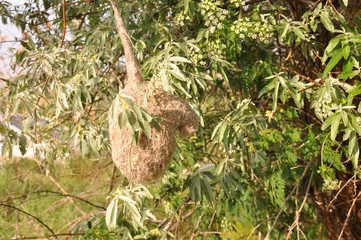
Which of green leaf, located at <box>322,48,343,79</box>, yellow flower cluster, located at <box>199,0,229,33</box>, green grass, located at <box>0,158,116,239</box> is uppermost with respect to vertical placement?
yellow flower cluster, located at <box>199,0,229,33</box>

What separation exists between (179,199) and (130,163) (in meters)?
1.18

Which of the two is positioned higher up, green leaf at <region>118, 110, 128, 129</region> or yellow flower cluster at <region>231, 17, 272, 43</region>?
yellow flower cluster at <region>231, 17, 272, 43</region>

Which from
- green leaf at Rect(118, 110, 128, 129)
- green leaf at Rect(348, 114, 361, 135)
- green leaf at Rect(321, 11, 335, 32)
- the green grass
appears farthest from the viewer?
the green grass

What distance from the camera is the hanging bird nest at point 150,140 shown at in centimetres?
114

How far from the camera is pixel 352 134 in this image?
1.38m

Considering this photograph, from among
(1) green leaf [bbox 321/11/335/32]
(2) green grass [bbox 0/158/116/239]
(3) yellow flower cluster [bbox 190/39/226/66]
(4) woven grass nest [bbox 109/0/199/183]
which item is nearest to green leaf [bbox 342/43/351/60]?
(1) green leaf [bbox 321/11/335/32]

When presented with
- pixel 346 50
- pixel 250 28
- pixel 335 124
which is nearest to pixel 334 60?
pixel 346 50

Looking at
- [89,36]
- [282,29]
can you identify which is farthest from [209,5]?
[89,36]

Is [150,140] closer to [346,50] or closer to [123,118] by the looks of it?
[123,118]

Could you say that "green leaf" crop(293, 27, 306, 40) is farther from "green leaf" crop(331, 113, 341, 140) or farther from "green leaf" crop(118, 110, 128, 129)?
"green leaf" crop(118, 110, 128, 129)

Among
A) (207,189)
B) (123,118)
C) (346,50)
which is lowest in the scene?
(207,189)

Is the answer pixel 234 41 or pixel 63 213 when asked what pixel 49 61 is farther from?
pixel 63 213

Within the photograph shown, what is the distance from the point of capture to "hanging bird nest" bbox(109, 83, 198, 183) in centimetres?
114

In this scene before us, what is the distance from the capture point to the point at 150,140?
1.14 m
